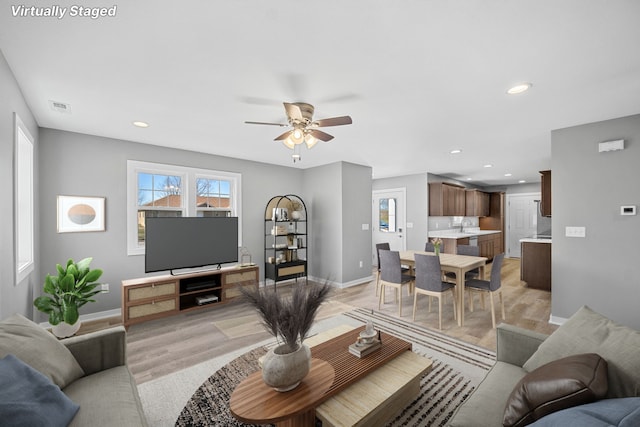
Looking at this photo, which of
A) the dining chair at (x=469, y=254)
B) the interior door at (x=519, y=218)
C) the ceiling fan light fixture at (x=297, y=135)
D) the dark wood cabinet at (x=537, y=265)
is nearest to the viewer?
the ceiling fan light fixture at (x=297, y=135)

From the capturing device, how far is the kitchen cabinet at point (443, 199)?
265 inches

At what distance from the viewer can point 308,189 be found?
6035 mm

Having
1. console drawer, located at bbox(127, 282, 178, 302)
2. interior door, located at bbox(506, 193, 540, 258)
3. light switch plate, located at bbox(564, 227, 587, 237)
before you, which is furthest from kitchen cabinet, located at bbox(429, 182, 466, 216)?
console drawer, located at bbox(127, 282, 178, 302)

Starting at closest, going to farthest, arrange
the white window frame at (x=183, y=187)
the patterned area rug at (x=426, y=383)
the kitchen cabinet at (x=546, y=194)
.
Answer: the patterned area rug at (x=426, y=383)
the white window frame at (x=183, y=187)
the kitchen cabinet at (x=546, y=194)

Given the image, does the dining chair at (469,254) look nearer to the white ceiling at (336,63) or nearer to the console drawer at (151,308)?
the white ceiling at (336,63)

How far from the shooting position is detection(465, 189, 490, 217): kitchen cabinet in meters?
7.96

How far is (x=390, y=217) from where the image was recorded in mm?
7457

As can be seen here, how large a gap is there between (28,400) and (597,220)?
16.1 ft

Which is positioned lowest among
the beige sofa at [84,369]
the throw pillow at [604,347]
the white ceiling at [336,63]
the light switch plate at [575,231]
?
the beige sofa at [84,369]

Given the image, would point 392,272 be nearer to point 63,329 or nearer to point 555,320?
point 555,320

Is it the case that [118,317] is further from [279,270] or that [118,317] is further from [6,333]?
[6,333]

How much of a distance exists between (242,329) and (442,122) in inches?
137

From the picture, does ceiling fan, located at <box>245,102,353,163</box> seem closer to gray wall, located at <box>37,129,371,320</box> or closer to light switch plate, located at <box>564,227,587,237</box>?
gray wall, located at <box>37,129,371,320</box>

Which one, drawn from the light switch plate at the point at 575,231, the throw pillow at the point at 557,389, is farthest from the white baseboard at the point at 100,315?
Answer: the light switch plate at the point at 575,231
